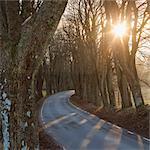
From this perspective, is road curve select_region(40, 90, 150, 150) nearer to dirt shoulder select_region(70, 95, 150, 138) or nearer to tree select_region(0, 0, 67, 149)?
dirt shoulder select_region(70, 95, 150, 138)

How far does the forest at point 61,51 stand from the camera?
237 inches

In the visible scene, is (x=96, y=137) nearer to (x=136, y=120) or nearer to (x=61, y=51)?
(x=136, y=120)

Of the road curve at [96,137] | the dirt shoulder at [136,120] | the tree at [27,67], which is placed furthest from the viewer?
the dirt shoulder at [136,120]

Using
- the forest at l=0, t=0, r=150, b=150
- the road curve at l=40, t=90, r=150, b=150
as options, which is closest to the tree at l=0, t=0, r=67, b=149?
the forest at l=0, t=0, r=150, b=150

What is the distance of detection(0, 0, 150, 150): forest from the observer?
602 cm

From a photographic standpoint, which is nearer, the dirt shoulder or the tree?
the tree

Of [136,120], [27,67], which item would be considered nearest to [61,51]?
[136,120]

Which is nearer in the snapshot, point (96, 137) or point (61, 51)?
point (96, 137)

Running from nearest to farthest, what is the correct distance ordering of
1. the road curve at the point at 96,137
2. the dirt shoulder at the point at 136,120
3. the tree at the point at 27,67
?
the tree at the point at 27,67, the road curve at the point at 96,137, the dirt shoulder at the point at 136,120

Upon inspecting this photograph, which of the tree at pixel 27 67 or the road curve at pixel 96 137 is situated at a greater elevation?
the tree at pixel 27 67

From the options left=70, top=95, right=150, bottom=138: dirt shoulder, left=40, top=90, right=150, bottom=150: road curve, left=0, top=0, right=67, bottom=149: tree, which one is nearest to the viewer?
left=0, top=0, right=67, bottom=149: tree

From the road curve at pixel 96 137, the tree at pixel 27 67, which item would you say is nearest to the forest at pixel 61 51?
the tree at pixel 27 67

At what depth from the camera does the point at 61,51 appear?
185 feet

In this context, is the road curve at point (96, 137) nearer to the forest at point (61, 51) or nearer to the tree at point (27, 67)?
the forest at point (61, 51)
